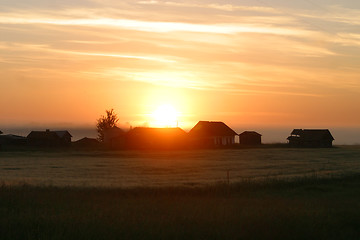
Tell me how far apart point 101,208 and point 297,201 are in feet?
27.8

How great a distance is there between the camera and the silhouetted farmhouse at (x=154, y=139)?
9944cm

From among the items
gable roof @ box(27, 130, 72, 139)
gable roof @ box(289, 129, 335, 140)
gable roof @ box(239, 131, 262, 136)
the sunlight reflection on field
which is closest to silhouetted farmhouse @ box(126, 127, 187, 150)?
gable roof @ box(27, 130, 72, 139)

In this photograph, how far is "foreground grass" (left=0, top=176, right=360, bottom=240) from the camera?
16.2 meters

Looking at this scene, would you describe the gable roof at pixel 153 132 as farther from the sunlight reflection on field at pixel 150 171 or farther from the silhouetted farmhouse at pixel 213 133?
the sunlight reflection on field at pixel 150 171

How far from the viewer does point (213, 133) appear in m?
119

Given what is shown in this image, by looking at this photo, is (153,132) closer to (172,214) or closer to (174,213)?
(174,213)

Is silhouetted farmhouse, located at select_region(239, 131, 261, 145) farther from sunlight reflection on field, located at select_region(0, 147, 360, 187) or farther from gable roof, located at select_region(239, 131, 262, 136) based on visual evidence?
sunlight reflection on field, located at select_region(0, 147, 360, 187)

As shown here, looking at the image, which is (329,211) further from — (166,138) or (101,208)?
Result: (166,138)

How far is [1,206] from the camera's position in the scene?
20297 mm

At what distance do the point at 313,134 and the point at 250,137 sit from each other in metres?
13.9

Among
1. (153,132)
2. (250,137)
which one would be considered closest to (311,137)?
(250,137)

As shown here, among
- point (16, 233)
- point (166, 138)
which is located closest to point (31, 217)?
point (16, 233)

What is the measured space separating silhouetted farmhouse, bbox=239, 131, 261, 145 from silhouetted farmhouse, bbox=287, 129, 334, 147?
307 inches

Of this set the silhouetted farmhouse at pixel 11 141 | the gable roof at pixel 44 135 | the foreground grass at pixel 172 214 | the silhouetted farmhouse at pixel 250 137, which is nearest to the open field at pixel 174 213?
the foreground grass at pixel 172 214
